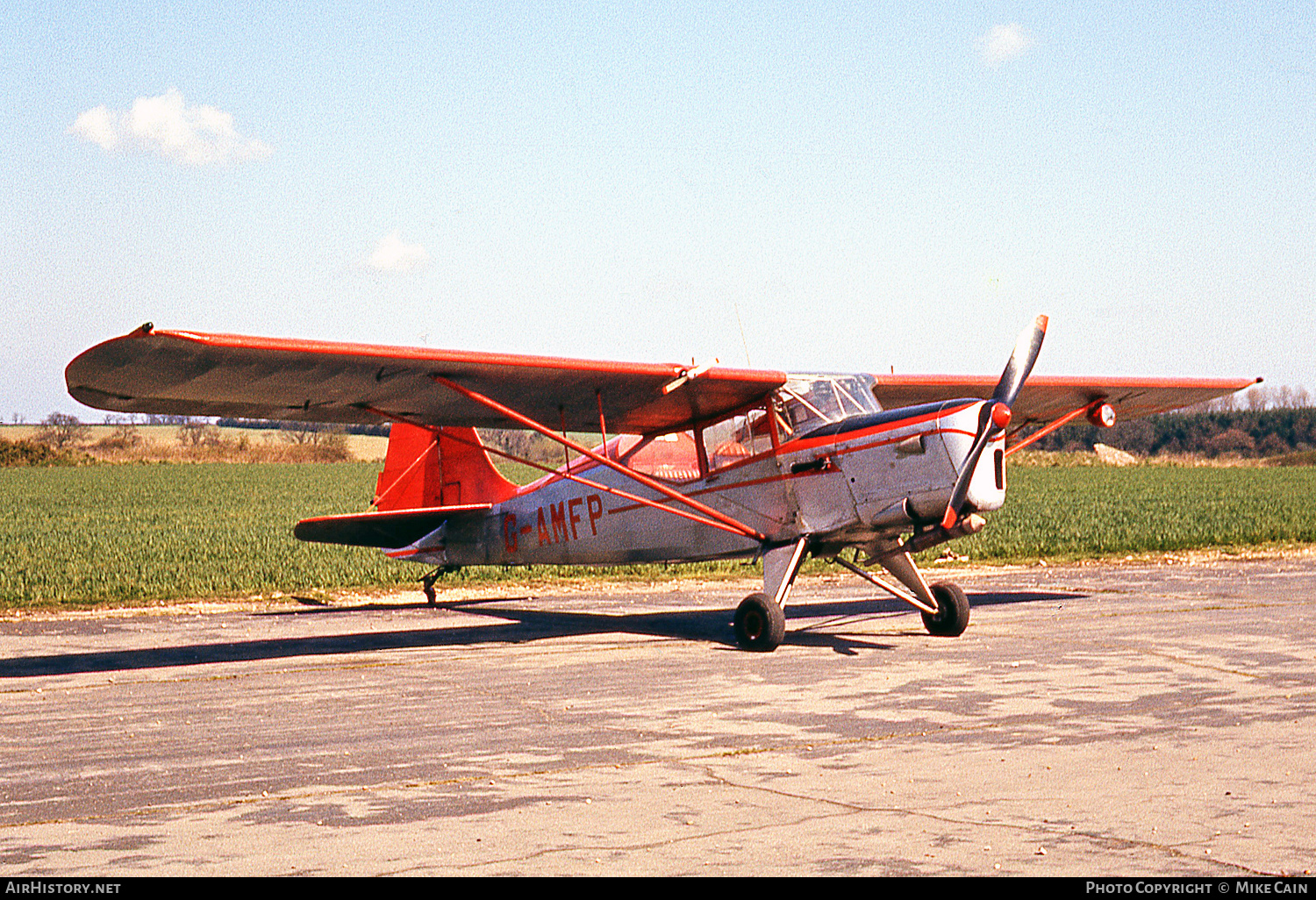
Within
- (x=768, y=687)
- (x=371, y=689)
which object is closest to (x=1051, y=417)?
(x=768, y=687)

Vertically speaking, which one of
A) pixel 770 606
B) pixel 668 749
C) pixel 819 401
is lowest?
pixel 668 749

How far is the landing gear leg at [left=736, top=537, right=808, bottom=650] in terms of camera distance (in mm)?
11719

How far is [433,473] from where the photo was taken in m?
16.5

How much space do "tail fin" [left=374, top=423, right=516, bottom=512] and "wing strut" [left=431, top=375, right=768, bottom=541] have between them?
2.84 meters

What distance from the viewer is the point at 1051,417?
17516 mm

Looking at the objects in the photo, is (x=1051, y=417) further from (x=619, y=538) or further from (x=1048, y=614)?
(x=619, y=538)

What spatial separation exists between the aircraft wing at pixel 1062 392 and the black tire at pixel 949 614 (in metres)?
3.02

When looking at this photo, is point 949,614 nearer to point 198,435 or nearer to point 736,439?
point 736,439

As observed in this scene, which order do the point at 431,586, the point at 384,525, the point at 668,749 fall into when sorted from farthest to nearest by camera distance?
the point at 431,586 < the point at 384,525 < the point at 668,749

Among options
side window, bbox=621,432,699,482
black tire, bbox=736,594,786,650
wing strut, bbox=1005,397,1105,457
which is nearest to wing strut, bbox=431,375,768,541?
side window, bbox=621,432,699,482

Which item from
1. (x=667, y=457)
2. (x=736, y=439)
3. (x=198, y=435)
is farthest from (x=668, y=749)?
(x=198, y=435)

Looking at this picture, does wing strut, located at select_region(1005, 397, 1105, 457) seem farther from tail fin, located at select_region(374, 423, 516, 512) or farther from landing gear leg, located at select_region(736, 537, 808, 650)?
tail fin, located at select_region(374, 423, 516, 512)

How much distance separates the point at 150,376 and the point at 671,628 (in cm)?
606

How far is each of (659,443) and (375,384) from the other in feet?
11.8
